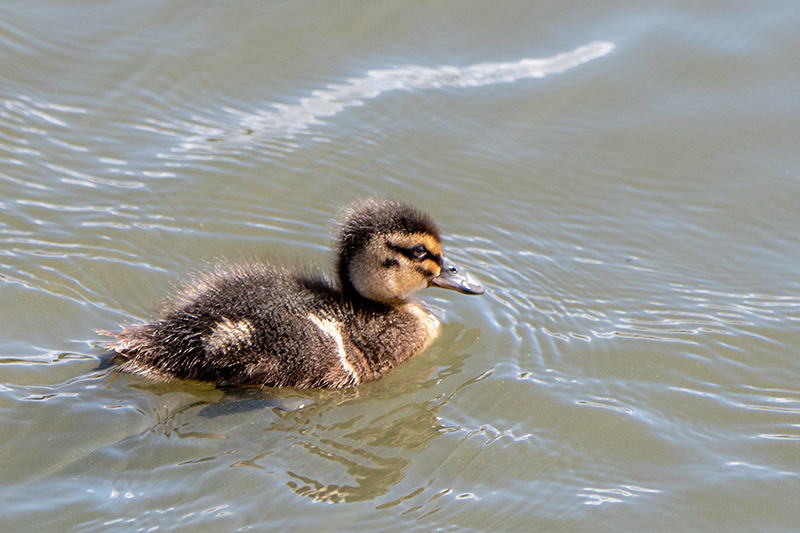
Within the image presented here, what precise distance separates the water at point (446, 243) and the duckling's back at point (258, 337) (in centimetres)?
10

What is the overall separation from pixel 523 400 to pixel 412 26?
3381 mm

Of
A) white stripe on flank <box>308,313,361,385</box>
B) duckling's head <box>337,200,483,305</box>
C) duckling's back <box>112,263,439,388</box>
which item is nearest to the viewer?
duckling's back <box>112,263,439,388</box>

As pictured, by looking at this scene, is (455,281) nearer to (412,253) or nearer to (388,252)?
(412,253)

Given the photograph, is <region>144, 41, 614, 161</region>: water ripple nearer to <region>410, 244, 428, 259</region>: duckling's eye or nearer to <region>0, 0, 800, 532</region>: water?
<region>0, 0, 800, 532</region>: water

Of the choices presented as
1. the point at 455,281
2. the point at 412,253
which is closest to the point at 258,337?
the point at 412,253

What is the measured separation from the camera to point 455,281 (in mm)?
4969

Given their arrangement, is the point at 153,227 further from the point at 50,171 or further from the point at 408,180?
the point at 408,180

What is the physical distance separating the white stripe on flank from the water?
10 cm

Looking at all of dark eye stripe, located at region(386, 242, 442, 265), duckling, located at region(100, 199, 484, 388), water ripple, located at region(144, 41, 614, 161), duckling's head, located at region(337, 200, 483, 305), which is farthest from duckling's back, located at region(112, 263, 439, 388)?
water ripple, located at region(144, 41, 614, 161)

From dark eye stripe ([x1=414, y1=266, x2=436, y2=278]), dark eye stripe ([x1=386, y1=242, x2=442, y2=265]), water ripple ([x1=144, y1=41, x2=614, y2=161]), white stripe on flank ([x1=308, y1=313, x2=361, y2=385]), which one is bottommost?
white stripe on flank ([x1=308, y1=313, x2=361, y2=385])

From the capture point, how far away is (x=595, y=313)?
510 cm

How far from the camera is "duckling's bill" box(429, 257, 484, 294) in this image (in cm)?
495

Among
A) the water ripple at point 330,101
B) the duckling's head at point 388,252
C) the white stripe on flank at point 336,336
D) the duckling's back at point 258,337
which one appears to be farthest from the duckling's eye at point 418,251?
the water ripple at point 330,101

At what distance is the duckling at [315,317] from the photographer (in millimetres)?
4398
